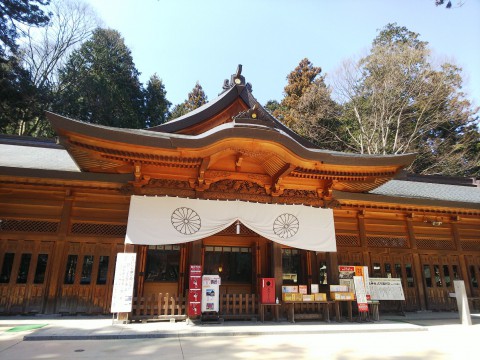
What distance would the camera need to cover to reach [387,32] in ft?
94.8

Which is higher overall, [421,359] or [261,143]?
[261,143]

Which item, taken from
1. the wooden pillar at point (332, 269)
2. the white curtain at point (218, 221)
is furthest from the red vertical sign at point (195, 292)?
the wooden pillar at point (332, 269)

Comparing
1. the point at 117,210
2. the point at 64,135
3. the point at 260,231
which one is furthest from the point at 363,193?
the point at 64,135

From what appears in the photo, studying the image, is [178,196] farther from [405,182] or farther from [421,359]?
[405,182]

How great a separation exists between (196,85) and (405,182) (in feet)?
96.3

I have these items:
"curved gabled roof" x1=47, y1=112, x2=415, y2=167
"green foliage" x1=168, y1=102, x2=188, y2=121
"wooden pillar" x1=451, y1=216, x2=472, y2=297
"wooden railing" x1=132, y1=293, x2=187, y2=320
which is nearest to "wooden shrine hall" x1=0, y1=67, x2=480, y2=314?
"curved gabled roof" x1=47, y1=112, x2=415, y2=167

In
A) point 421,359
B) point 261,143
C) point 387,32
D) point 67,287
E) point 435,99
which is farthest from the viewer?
point 387,32

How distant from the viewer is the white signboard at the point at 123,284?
689 cm

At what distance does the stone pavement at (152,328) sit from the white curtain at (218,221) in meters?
1.91

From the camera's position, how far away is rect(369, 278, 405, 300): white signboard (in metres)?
8.99

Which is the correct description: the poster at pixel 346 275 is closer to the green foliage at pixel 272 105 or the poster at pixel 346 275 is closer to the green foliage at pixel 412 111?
the green foliage at pixel 412 111

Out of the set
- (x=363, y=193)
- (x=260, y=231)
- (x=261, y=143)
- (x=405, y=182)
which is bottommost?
(x=260, y=231)

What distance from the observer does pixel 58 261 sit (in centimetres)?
808

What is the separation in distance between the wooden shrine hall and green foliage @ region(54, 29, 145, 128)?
1763 cm
